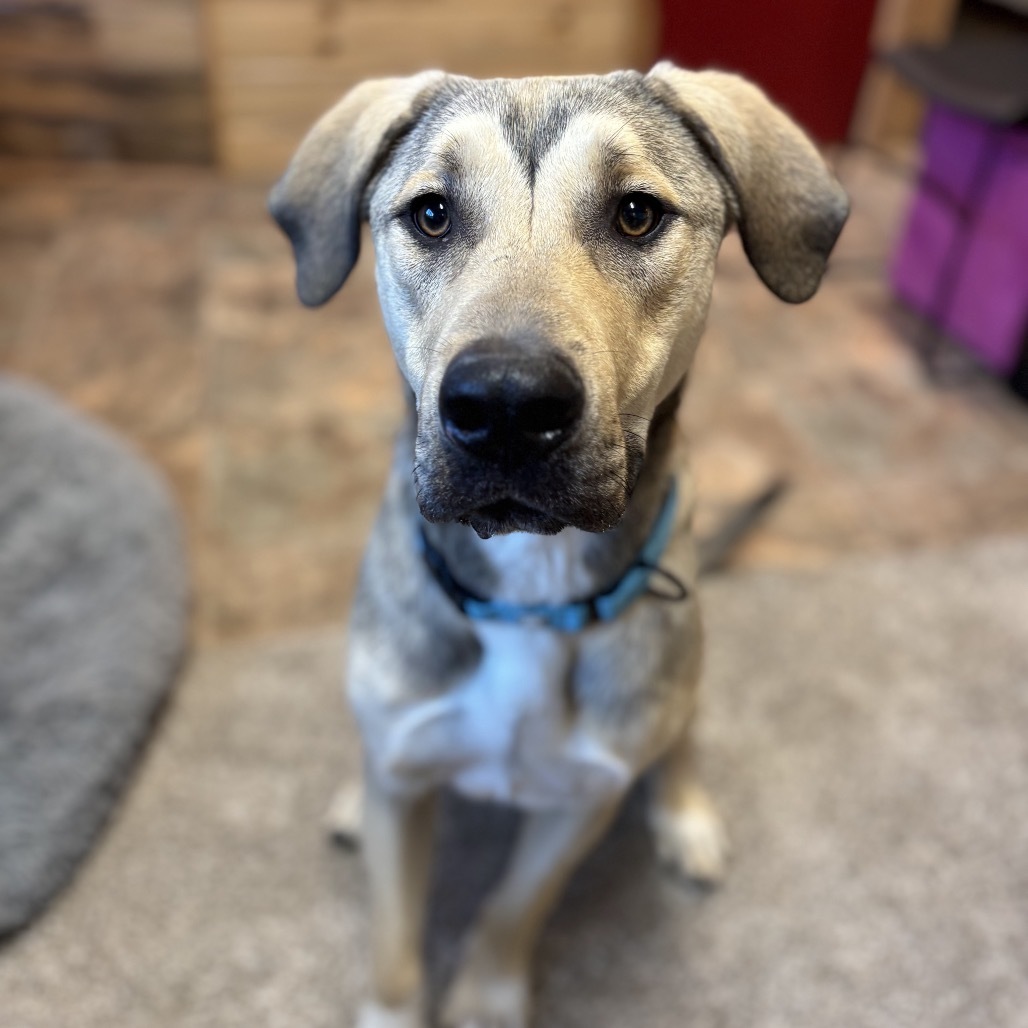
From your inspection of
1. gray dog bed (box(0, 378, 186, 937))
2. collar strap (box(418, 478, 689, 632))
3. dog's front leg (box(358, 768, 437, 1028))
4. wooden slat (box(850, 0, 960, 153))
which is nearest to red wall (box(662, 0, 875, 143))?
wooden slat (box(850, 0, 960, 153))

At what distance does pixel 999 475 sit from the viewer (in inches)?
96.4

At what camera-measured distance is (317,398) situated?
2588 millimetres

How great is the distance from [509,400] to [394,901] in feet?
2.55

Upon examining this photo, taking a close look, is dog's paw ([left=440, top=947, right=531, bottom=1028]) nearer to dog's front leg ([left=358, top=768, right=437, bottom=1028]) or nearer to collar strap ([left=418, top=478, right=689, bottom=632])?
dog's front leg ([left=358, top=768, right=437, bottom=1028])

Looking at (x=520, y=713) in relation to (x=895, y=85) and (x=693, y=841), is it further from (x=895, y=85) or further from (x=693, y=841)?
(x=895, y=85)

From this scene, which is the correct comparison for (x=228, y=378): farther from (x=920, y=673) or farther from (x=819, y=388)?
(x=920, y=673)

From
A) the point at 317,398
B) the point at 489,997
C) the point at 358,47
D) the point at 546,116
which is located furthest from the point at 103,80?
the point at 489,997

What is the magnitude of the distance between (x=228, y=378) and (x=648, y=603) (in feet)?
5.64

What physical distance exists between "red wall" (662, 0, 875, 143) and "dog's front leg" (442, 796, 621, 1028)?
8.51 feet

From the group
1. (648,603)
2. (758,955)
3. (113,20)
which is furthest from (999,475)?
(113,20)

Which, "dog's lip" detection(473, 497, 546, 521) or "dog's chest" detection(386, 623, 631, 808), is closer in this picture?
"dog's lip" detection(473, 497, 546, 521)

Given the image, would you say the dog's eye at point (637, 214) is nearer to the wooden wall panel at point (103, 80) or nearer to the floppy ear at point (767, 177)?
the floppy ear at point (767, 177)

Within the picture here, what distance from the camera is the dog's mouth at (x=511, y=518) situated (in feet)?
3.15

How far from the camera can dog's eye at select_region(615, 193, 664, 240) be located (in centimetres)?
103
